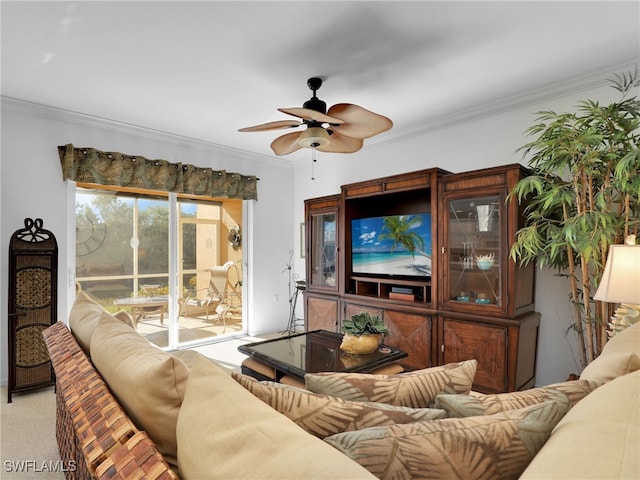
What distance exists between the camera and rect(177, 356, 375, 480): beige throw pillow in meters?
0.52

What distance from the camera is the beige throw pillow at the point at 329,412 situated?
2.49 ft

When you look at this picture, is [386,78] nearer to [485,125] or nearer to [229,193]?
[485,125]

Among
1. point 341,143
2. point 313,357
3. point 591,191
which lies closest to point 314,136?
point 341,143

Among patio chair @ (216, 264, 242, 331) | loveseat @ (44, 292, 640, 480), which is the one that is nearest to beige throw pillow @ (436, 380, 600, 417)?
loveseat @ (44, 292, 640, 480)

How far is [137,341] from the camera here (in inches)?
48.2

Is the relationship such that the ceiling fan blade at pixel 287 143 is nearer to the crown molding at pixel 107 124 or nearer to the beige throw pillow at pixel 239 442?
the crown molding at pixel 107 124

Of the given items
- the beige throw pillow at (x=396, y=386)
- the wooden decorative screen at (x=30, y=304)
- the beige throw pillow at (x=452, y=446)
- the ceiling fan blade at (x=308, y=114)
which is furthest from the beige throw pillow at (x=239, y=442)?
the wooden decorative screen at (x=30, y=304)

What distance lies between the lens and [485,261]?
2900 millimetres

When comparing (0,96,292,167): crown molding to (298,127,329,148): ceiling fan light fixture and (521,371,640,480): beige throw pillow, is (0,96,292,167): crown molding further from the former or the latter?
(521,371,640,480): beige throw pillow

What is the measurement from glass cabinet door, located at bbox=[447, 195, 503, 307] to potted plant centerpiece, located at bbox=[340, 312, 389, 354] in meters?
1.02

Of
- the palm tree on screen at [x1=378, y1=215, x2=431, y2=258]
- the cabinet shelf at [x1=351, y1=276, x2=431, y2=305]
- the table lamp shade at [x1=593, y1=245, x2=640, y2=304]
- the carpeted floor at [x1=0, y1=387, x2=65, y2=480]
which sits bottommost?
the carpeted floor at [x1=0, y1=387, x2=65, y2=480]

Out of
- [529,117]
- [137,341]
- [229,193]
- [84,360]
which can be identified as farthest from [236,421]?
[229,193]

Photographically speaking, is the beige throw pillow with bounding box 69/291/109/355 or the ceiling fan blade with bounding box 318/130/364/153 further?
the ceiling fan blade with bounding box 318/130/364/153

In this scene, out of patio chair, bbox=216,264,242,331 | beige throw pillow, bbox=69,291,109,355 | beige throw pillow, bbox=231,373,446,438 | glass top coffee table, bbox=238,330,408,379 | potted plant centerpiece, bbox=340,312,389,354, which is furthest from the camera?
patio chair, bbox=216,264,242,331
